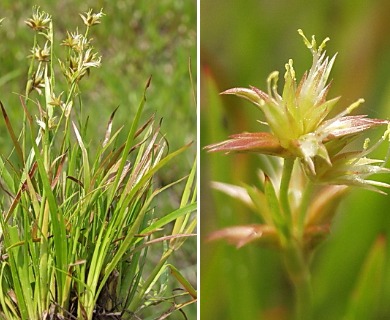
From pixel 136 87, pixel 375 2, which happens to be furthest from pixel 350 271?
pixel 136 87

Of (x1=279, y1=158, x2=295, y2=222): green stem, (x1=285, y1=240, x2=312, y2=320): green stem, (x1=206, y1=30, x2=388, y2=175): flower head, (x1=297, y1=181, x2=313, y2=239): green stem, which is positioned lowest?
(x1=285, y1=240, x2=312, y2=320): green stem

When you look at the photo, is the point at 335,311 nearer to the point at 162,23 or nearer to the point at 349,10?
the point at 349,10

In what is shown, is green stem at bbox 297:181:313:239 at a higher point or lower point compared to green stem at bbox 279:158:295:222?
lower

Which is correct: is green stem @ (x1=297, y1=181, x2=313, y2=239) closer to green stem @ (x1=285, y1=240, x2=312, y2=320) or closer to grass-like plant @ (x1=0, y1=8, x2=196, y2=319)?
green stem @ (x1=285, y1=240, x2=312, y2=320)

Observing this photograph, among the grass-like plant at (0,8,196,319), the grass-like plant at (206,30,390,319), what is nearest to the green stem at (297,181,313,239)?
the grass-like plant at (206,30,390,319)

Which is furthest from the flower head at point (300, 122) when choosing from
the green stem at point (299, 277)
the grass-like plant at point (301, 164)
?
the green stem at point (299, 277)
